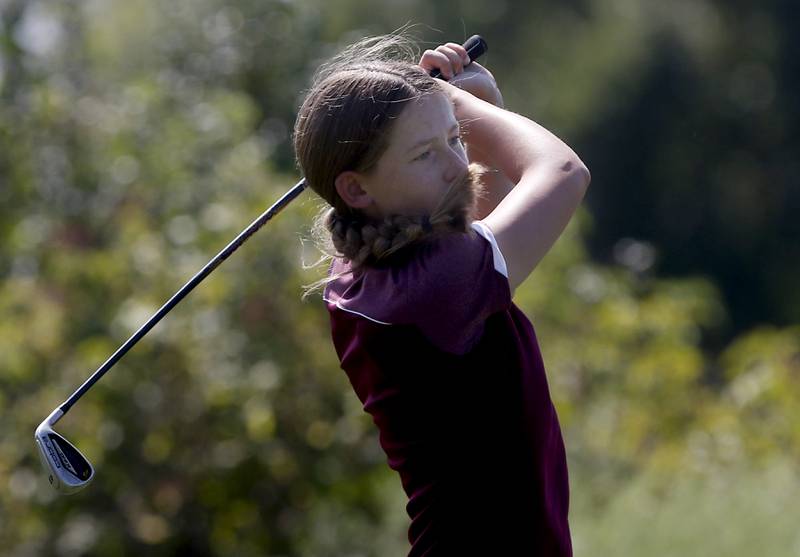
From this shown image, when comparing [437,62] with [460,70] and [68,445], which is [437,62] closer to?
[460,70]

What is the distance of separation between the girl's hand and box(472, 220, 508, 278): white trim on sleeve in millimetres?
401

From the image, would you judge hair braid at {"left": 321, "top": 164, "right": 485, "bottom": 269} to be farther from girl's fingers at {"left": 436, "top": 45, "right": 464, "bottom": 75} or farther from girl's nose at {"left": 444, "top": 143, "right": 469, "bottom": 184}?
girl's fingers at {"left": 436, "top": 45, "right": 464, "bottom": 75}

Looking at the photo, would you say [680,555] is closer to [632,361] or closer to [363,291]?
[632,361]

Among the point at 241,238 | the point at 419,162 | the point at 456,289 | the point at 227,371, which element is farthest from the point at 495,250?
the point at 227,371

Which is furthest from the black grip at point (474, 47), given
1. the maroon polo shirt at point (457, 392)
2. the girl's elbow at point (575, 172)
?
the maroon polo shirt at point (457, 392)

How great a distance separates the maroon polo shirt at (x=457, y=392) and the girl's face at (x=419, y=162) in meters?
0.09

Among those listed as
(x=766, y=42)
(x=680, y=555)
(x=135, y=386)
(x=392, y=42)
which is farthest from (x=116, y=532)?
(x=766, y=42)

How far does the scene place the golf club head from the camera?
8.66 ft

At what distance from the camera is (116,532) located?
5848 mm

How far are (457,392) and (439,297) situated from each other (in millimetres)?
167

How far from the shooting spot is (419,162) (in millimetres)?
2178

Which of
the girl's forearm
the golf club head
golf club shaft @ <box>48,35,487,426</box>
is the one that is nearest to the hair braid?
the girl's forearm

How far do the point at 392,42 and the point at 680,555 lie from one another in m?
3.26

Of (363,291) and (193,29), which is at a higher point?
(363,291)
